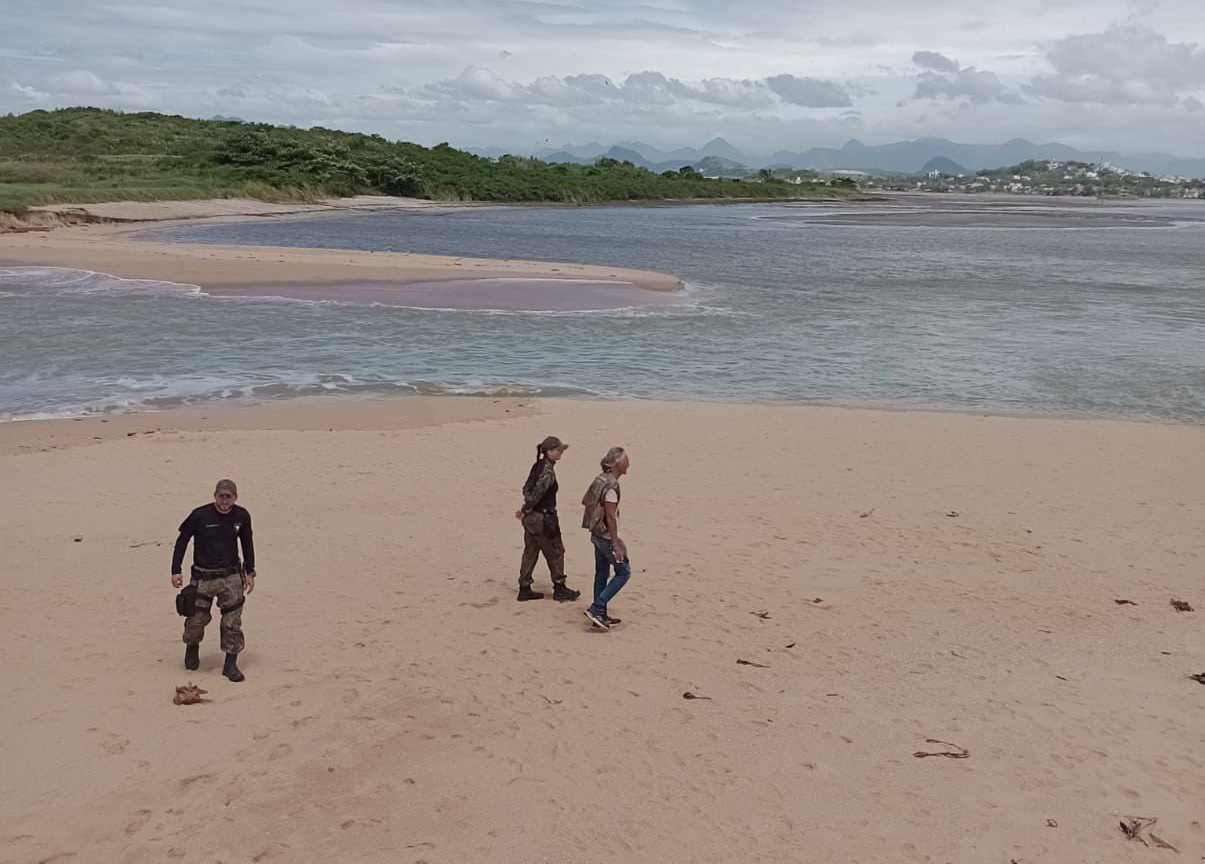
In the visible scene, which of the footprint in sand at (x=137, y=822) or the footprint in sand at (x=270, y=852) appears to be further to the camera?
the footprint in sand at (x=137, y=822)

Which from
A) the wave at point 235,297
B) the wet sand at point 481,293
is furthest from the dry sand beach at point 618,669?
the wet sand at point 481,293

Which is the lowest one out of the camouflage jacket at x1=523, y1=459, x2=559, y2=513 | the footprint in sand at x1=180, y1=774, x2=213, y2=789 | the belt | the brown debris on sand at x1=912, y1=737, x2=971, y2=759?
the brown debris on sand at x1=912, y1=737, x2=971, y2=759

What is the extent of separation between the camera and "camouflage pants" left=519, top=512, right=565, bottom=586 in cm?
968

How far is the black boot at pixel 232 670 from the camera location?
26.2ft

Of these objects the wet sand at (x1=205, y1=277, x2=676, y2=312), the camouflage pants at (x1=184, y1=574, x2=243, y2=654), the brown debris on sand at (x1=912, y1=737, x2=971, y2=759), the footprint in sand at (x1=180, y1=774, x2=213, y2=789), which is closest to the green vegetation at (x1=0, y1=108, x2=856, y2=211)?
the wet sand at (x1=205, y1=277, x2=676, y2=312)

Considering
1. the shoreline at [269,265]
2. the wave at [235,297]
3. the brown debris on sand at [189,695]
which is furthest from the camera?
the shoreline at [269,265]

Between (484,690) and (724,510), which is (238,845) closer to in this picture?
(484,690)

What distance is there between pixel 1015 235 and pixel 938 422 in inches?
2556

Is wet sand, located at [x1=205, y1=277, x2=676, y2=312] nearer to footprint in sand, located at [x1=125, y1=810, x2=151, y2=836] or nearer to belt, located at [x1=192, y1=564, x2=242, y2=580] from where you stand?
belt, located at [x1=192, y1=564, x2=242, y2=580]

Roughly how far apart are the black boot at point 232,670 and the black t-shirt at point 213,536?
70 cm

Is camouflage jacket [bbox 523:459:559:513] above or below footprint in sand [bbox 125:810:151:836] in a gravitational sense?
Result: above

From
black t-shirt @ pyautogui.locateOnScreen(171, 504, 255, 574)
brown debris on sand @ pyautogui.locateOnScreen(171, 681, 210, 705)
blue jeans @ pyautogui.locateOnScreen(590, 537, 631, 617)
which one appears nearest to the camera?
brown debris on sand @ pyautogui.locateOnScreen(171, 681, 210, 705)

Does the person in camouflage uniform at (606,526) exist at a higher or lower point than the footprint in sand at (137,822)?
higher

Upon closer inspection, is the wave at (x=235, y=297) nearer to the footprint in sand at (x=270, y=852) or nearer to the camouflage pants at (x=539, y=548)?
the camouflage pants at (x=539, y=548)
